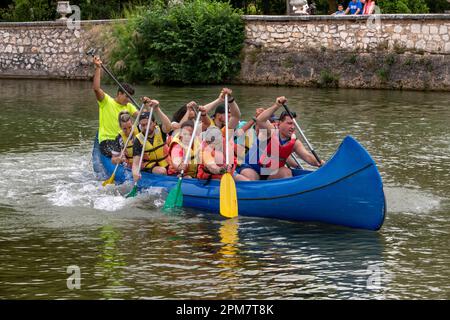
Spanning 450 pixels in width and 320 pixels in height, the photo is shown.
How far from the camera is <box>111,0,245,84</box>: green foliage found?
27.4 meters

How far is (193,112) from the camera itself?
13711mm

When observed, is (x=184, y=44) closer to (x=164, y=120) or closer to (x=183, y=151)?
(x=164, y=120)

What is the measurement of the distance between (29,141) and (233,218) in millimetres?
7263

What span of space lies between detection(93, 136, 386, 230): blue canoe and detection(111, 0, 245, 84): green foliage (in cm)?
1518

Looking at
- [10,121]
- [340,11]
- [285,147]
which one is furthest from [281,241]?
[340,11]

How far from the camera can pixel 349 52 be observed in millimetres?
26094

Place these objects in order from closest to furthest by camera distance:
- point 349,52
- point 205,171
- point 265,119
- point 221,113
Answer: point 265,119 → point 205,171 → point 221,113 → point 349,52

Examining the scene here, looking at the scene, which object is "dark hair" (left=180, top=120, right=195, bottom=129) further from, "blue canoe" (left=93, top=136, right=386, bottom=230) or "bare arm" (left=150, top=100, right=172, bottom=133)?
"blue canoe" (left=93, top=136, right=386, bottom=230)

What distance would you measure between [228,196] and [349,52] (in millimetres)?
14844

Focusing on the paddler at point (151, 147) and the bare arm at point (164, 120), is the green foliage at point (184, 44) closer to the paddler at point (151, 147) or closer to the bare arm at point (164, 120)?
the bare arm at point (164, 120)

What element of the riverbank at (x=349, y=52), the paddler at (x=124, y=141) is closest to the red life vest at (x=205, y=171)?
the paddler at (x=124, y=141)

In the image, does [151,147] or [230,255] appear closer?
[230,255]

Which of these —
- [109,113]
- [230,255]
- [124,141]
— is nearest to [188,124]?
[124,141]

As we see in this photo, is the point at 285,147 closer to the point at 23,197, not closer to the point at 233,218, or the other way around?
the point at 233,218
